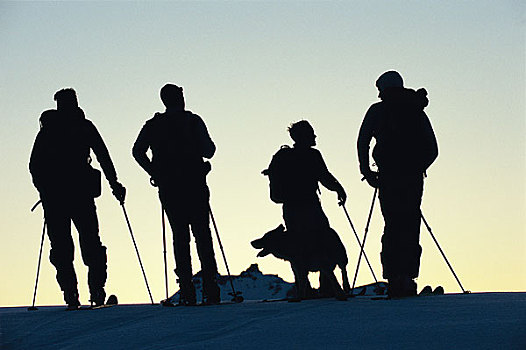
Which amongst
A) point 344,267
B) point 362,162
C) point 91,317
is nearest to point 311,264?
point 344,267

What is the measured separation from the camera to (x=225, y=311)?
11805 millimetres

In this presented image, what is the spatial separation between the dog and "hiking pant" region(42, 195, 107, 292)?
7.05 ft

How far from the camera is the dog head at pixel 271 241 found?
45.8 feet

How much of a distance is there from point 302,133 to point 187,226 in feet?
5.52

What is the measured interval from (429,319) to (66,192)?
6069 mm

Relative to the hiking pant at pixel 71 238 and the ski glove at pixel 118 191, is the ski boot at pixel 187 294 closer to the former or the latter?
the hiking pant at pixel 71 238

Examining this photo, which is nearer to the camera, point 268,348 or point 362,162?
point 268,348

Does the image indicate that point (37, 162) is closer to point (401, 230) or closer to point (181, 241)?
point (181, 241)

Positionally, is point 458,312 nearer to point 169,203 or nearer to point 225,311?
point 225,311

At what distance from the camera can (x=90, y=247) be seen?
48.2 feet

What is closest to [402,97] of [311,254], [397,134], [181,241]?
[397,134]

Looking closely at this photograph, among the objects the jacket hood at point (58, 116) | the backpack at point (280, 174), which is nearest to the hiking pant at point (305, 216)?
the backpack at point (280, 174)

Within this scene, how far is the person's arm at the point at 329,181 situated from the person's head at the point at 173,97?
1.70 metres

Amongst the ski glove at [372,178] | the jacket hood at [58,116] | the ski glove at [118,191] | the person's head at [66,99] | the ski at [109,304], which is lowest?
the ski at [109,304]
